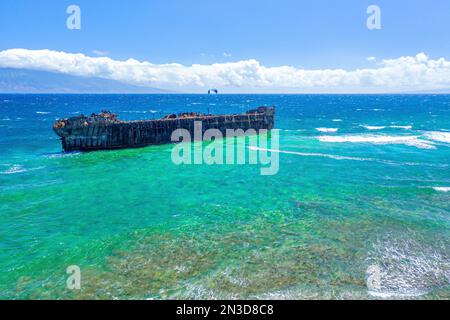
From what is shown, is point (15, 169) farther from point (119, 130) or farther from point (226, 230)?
point (226, 230)

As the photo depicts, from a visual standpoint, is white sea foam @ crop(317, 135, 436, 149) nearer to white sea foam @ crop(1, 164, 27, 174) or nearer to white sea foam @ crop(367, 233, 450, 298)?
white sea foam @ crop(367, 233, 450, 298)

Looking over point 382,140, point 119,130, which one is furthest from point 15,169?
point 382,140

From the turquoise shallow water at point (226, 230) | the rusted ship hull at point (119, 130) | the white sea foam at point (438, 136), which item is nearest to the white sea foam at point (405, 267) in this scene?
the turquoise shallow water at point (226, 230)

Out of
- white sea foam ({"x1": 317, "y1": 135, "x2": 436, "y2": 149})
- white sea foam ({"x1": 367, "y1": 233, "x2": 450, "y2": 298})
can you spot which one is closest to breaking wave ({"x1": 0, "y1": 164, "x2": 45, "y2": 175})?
white sea foam ({"x1": 367, "y1": 233, "x2": 450, "y2": 298})

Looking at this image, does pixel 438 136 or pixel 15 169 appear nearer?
pixel 15 169

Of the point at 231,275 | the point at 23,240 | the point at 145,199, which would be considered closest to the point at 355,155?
the point at 145,199

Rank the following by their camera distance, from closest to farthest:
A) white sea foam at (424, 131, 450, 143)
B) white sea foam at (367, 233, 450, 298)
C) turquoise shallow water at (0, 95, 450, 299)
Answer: white sea foam at (367, 233, 450, 298)
turquoise shallow water at (0, 95, 450, 299)
white sea foam at (424, 131, 450, 143)
